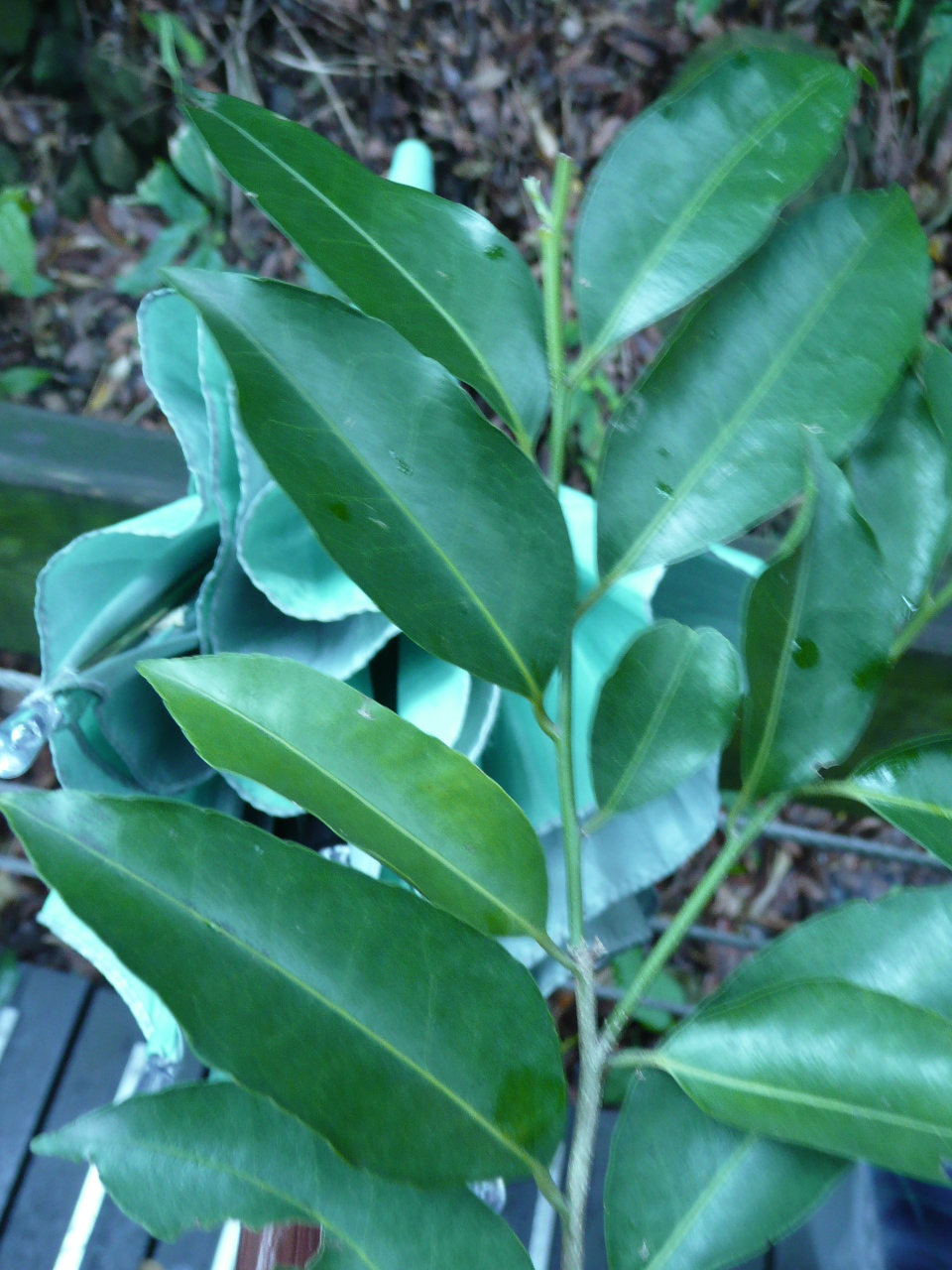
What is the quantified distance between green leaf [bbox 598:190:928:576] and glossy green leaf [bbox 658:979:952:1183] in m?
0.14

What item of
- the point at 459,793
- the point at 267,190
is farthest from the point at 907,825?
the point at 267,190

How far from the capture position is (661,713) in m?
0.31

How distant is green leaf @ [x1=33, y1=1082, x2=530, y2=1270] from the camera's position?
292 millimetres

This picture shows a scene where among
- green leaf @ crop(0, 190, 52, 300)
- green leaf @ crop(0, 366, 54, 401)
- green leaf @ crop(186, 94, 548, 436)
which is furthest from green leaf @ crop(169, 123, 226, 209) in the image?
green leaf @ crop(186, 94, 548, 436)

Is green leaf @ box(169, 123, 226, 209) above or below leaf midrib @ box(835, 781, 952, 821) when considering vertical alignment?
below

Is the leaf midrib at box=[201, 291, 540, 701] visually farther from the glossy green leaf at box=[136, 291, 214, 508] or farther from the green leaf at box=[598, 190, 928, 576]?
the glossy green leaf at box=[136, 291, 214, 508]

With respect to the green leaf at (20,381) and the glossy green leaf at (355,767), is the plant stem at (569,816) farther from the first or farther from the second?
the green leaf at (20,381)

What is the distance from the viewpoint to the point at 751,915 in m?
1.46

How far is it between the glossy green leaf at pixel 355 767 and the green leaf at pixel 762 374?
0.33 feet

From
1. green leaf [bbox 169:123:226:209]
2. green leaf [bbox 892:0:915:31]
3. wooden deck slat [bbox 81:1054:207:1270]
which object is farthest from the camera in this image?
green leaf [bbox 169:123:226:209]

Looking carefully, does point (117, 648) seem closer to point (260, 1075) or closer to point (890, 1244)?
point (260, 1075)

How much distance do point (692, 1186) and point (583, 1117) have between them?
0.13 ft

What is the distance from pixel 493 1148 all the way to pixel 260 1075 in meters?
0.08

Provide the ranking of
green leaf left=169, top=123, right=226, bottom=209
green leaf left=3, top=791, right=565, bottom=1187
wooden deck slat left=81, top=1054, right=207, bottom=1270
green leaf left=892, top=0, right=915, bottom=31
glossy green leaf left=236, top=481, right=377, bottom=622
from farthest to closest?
green leaf left=169, top=123, right=226, bottom=209 < green leaf left=892, top=0, right=915, bottom=31 < wooden deck slat left=81, top=1054, right=207, bottom=1270 < glossy green leaf left=236, top=481, right=377, bottom=622 < green leaf left=3, top=791, right=565, bottom=1187
